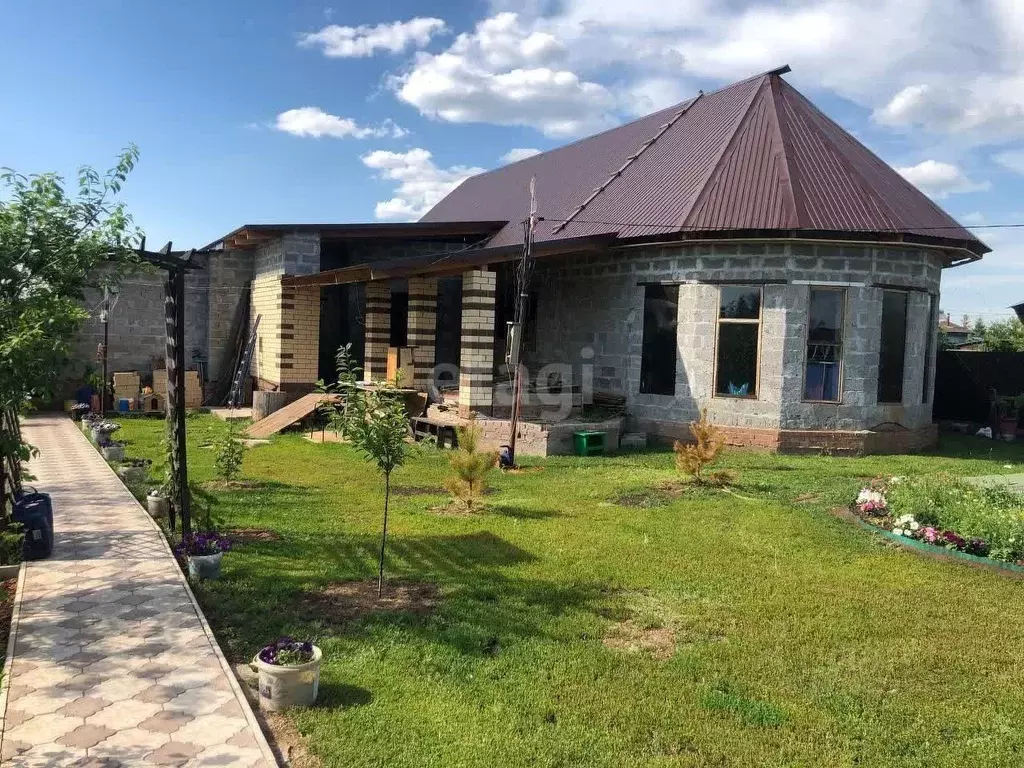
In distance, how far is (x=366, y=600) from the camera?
19.9 feet

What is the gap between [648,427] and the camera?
14.6 meters

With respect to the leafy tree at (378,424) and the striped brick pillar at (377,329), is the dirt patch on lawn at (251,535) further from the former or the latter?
the striped brick pillar at (377,329)

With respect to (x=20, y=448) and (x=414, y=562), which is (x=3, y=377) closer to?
(x=20, y=448)

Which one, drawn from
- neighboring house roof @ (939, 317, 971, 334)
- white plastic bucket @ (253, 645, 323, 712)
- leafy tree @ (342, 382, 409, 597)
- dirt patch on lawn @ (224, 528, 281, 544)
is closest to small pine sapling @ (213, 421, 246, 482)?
dirt patch on lawn @ (224, 528, 281, 544)

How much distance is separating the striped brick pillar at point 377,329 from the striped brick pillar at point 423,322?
1815 mm

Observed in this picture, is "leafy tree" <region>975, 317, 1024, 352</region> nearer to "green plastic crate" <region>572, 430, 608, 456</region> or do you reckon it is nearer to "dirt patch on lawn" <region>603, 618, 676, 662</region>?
"green plastic crate" <region>572, 430, 608, 456</region>

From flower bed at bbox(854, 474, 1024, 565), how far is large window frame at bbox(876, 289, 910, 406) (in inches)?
171

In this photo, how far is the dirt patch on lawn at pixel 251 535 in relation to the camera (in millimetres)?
7645

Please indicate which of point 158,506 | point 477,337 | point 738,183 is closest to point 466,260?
point 477,337

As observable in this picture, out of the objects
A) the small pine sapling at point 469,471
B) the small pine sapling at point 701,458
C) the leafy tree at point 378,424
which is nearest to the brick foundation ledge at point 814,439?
the small pine sapling at point 701,458

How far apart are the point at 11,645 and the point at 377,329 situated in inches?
543

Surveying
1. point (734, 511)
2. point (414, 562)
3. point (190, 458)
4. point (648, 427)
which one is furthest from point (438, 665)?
point (648, 427)

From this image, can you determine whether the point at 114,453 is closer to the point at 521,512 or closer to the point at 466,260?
the point at 466,260

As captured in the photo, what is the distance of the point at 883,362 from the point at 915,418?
157cm
